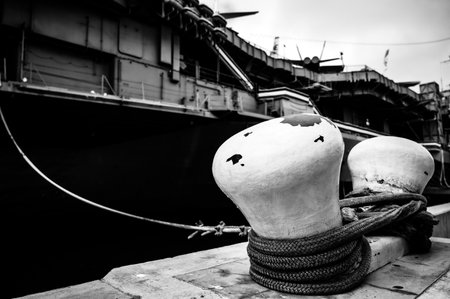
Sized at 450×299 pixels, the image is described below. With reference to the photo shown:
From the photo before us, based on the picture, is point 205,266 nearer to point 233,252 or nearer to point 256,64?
point 233,252

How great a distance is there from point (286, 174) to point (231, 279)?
81cm

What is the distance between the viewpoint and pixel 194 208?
9477 mm

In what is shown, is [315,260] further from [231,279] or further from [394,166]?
[394,166]

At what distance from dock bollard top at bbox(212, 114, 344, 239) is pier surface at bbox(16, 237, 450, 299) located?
0.40 meters

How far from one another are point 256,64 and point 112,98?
13881 millimetres

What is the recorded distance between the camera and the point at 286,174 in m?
1.50

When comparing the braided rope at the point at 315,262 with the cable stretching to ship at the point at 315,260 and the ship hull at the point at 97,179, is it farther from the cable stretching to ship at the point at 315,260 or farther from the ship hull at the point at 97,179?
the ship hull at the point at 97,179

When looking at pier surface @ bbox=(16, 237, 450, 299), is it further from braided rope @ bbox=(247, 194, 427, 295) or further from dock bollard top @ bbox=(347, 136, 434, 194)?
dock bollard top @ bbox=(347, 136, 434, 194)

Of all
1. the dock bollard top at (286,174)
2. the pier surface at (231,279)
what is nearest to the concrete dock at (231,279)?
the pier surface at (231,279)

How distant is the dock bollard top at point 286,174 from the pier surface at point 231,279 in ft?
1.30

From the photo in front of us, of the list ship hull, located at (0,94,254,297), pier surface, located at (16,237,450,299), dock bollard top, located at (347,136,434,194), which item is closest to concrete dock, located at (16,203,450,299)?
pier surface, located at (16,237,450,299)

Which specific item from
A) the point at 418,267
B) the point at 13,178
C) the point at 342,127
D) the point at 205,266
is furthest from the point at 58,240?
the point at 342,127

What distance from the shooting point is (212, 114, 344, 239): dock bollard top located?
151cm

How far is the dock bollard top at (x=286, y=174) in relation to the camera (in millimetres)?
1511
